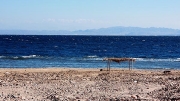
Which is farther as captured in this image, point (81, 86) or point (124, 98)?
point (81, 86)

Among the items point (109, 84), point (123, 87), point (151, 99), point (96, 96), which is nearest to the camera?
point (151, 99)

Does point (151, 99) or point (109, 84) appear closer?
point (151, 99)

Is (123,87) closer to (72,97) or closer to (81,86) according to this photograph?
(81,86)

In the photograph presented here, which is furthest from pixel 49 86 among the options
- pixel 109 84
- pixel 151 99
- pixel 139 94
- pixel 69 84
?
pixel 151 99

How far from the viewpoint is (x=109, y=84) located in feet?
74.0

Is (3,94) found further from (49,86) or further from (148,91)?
(148,91)

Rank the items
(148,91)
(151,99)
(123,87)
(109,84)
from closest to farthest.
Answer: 1. (151,99)
2. (148,91)
3. (123,87)
4. (109,84)

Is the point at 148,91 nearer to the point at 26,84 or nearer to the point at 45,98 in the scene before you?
the point at 45,98

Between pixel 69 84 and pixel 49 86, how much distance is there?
1.44m

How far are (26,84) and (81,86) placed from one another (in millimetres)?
3343

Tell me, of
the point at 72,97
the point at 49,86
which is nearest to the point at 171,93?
the point at 72,97

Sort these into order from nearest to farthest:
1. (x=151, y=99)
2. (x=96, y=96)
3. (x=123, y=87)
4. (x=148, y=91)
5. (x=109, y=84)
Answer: (x=151, y=99)
(x=96, y=96)
(x=148, y=91)
(x=123, y=87)
(x=109, y=84)

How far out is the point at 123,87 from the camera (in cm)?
2116

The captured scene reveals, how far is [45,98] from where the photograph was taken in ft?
57.5
